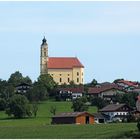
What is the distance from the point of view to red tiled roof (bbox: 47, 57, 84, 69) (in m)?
157

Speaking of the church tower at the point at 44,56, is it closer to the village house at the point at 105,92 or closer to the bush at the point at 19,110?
the village house at the point at 105,92

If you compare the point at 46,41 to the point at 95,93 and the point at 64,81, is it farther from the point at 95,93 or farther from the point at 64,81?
the point at 95,93

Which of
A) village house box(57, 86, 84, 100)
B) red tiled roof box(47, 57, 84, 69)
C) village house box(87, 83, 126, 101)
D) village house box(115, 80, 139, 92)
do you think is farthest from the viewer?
red tiled roof box(47, 57, 84, 69)

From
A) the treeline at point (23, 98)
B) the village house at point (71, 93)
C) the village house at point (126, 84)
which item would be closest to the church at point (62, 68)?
the village house at point (126, 84)

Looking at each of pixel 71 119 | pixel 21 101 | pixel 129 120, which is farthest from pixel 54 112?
pixel 129 120

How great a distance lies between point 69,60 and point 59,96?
50016 millimetres

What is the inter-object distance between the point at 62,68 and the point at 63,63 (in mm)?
1820

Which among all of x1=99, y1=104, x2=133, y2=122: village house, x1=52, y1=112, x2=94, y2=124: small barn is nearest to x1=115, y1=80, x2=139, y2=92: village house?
x1=99, y1=104, x2=133, y2=122: village house

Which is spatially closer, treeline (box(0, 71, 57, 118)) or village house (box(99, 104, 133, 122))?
village house (box(99, 104, 133, 122))

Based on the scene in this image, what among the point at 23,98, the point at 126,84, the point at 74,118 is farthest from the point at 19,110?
the point at 126,84

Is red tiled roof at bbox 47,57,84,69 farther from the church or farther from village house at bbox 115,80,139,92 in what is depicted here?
village house at bbox 115,80,139,92

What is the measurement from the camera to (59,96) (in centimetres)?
10931

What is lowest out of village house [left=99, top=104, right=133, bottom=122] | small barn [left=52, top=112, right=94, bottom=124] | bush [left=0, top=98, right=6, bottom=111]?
small barn [left=52, top=112, right=94, bottom=124]

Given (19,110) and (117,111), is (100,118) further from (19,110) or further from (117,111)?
(19,110)
